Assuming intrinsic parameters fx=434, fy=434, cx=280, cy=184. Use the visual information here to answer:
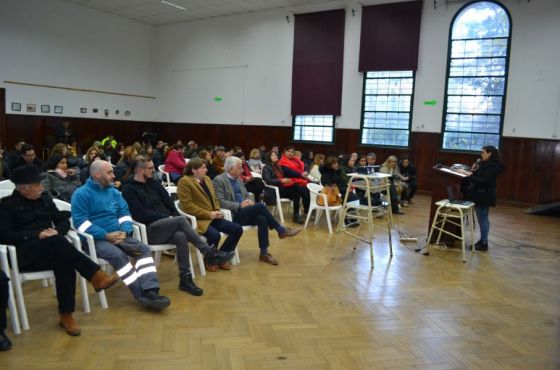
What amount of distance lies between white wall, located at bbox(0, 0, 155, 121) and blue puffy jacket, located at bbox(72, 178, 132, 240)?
1089 centimetres

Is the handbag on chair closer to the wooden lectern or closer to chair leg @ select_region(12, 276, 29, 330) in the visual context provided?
the wooden lectern

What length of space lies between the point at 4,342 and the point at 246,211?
8.32 feet

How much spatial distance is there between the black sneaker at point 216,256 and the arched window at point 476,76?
8.13 meters

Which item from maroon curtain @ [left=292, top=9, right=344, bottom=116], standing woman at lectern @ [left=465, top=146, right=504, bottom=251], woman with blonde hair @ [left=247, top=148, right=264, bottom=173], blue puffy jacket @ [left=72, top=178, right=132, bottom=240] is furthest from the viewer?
maroon curtain @ [left=292, top=9, right=344, bottom=116]

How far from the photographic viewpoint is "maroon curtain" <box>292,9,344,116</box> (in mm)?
11977

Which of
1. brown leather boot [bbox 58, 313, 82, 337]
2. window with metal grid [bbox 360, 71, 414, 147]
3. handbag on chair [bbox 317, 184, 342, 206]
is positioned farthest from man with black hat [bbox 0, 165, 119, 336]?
window with metal grid [bbox 360, 71, 414, 147]

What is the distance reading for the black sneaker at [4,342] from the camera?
2.65m

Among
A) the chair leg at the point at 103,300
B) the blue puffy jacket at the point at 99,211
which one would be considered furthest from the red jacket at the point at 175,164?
the chair leg at the point at 103,300

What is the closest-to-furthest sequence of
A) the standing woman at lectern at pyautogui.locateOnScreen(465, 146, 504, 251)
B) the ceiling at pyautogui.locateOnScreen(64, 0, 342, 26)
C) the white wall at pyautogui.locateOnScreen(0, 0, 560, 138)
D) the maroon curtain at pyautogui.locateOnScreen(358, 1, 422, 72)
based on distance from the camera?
the standing woman at lectern at pyautogui.locateOnScreen(465, 146, 504, 251) → the white wall at pyautogui.locateOnScreen(0, 0, 560, 138) → the maroon curtain at pyautogui.locateOnScreen(358, 1, 422, 72) → the ceiling at pyautogui.locateOnScreen(64, 0, 342, 26)

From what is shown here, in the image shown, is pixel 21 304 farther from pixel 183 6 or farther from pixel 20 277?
pixel 183 6

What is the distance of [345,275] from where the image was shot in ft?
14.5

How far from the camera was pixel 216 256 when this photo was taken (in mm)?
4207

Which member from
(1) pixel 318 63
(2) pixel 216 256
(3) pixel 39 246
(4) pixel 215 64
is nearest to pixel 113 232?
(3) pixel 39 246

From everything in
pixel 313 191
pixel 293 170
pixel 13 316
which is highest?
pixel 293 170
